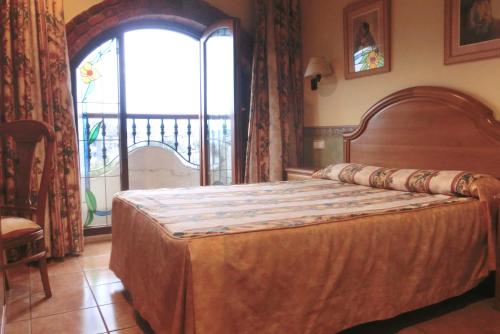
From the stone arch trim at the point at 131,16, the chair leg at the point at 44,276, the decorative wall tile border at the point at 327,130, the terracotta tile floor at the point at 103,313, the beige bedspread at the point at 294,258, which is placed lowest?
the terracotta tile floor at the point at 103,313

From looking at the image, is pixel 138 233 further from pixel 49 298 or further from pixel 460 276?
pixel 460 276

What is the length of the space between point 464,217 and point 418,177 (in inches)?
18.6

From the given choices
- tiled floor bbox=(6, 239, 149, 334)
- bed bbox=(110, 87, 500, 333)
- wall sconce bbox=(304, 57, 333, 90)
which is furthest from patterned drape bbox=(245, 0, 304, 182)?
tiled floor bbox=(6, 239, 149, 334)

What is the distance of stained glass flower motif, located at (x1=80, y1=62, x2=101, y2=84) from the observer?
3.89 meters

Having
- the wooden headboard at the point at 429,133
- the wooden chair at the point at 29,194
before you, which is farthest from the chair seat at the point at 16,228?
the wooden headboard at the point at 429,133

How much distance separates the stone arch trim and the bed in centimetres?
179

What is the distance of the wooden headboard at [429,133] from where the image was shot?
252cm

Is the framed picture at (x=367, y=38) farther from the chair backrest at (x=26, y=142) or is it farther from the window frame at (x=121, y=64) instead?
the chair backrest at (x=26, y=142)

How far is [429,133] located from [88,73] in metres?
3.03

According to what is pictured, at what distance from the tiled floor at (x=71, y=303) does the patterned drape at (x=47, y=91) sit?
37cm

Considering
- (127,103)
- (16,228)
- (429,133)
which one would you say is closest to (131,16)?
(127,103)

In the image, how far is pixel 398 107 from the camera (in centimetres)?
312

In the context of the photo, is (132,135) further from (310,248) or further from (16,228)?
(310,248)

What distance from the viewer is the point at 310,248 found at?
166cm
